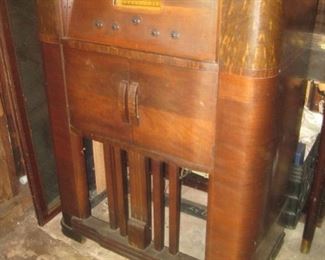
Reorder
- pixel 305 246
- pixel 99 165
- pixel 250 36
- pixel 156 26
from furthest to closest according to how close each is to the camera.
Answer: pixel 99 165, pixel 305 246, pixel 156 26, pixel 250 36

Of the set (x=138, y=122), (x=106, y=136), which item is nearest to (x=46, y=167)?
(x=106, y=136)

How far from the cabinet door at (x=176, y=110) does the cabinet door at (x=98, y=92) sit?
0.15ft

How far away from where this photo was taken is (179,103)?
A: 3.47ft

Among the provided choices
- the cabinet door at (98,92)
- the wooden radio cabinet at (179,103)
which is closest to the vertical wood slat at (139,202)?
Answer: the wooden radio cabinet at (179,103)

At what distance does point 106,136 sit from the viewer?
1.27 metres

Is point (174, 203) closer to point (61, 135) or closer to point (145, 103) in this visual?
point (145, 103)

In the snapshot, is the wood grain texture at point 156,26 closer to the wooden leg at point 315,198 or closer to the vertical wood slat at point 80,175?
the vertical wood slat at point 80,175

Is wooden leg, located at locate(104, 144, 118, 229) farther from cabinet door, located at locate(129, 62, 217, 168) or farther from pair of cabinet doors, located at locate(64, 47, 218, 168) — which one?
cabinet door, located at locate(129, 62, 217, 168)

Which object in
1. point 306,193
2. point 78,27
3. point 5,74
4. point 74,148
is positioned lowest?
point 306,193

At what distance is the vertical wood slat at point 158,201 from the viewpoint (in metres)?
1.27

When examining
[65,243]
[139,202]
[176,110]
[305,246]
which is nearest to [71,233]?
[65,243]

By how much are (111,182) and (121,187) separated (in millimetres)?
40

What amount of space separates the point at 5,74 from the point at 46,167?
45cm

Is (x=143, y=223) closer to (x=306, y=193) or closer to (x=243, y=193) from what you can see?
(x=243, y=193)
